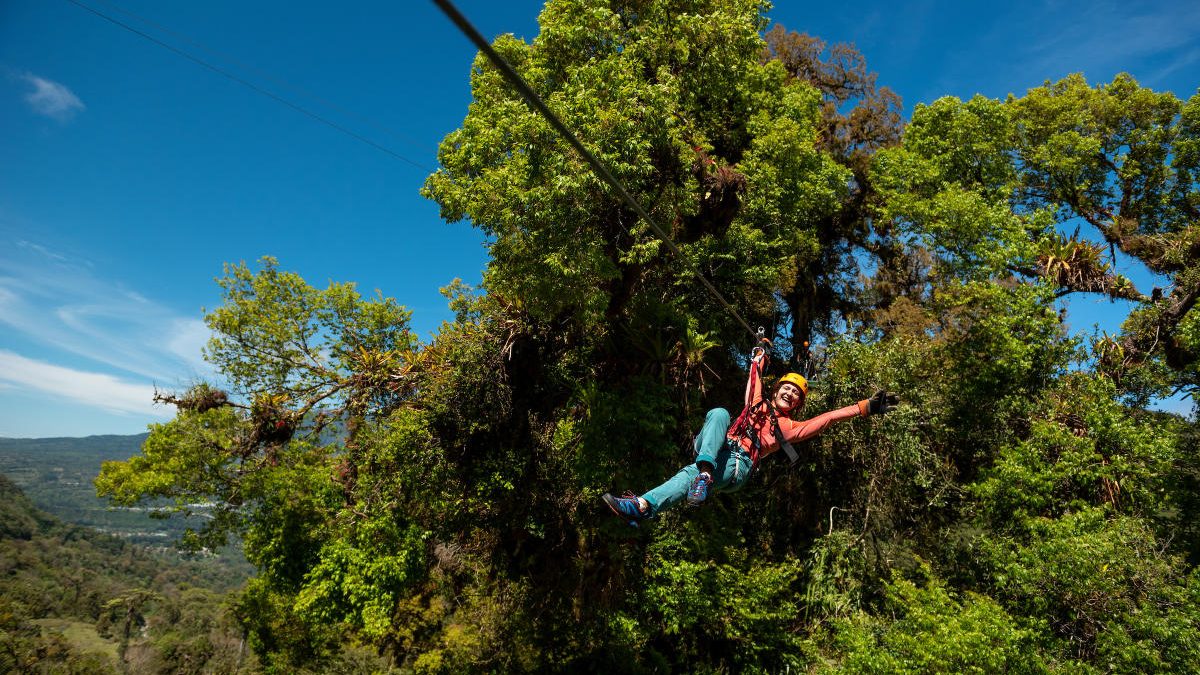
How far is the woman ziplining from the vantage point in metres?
5.00

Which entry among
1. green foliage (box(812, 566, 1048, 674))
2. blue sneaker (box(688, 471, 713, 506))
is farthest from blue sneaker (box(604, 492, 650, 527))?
green foliage (box(812, 566, 1048, 674))

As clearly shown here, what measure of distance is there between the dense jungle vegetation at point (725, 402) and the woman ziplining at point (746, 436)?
2025mm

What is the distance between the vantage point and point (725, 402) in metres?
12.8

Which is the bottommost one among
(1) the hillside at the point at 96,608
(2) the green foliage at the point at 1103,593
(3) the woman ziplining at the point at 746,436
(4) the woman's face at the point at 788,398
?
(1) the hillside at the point at 96,608

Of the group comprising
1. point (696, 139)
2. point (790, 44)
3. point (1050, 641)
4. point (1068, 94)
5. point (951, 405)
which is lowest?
point (1050, 641)

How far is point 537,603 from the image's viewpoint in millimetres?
12656

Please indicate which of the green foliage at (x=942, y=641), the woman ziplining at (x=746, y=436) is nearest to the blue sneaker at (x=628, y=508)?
the woman ziplining at (x=746, y=436)

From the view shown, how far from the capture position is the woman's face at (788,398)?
5.84 meters

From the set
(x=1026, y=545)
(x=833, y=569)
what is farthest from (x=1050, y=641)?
(x=833, y=569)

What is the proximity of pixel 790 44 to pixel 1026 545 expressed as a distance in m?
14.1

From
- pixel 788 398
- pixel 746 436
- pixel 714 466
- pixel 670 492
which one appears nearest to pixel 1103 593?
pixel 788 398

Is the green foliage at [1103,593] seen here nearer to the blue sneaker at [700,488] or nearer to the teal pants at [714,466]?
the teal pants at [714,466]

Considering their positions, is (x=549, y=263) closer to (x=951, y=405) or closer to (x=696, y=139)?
(x=696, y=139)

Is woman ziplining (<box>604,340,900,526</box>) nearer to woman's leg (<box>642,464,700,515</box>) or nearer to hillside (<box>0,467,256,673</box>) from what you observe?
woman's leg (<box>642,464,700,515</box>)
